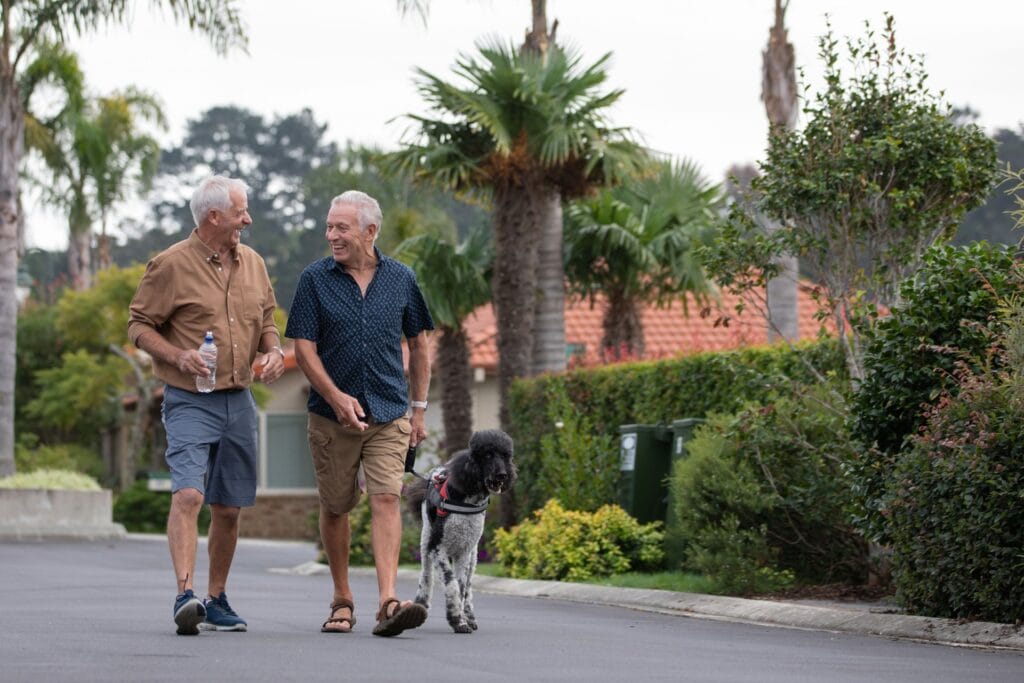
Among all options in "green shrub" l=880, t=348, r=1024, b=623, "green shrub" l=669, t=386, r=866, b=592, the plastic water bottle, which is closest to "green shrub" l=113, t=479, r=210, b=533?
"green shrub" l=669, t=386, r=866, b=592

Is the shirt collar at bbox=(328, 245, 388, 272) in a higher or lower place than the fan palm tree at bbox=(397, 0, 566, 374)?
lower

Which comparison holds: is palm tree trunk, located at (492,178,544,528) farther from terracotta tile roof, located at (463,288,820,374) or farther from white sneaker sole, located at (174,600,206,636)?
white sneaker sole, located at (174,600,206,636)

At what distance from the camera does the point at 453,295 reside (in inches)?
1026

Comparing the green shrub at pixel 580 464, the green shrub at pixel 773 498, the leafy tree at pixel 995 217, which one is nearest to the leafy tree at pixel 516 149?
the green shrub at pixel 580 464

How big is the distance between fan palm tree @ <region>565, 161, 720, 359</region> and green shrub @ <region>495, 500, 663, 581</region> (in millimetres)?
10209

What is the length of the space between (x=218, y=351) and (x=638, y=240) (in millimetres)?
17980

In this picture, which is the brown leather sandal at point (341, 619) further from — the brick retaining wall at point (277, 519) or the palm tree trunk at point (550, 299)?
the brick retaining wall at point (277, 519)

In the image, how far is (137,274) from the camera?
38781 millimetres

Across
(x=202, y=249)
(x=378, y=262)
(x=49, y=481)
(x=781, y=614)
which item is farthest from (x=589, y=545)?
(x=49, y=481)

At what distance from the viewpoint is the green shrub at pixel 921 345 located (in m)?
10.8

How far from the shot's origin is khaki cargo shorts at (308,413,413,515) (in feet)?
30.4

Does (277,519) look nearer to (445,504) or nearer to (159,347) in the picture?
(445,504)

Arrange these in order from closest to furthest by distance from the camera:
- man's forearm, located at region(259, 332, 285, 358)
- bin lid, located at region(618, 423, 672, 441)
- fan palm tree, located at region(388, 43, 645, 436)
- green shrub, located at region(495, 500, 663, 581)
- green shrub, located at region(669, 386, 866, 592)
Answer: man's forearm, located at region(259, 332, 285, 358), green shrub, located at region(669, 386, 866, 592), green shrub, located at region(495, 500, 663, 581), bin lid, located at region(618, 423, 672, 441), fan palm tree, located at region(388, 43, 645, 436)

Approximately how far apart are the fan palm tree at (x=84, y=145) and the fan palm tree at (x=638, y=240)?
904 centimetres
